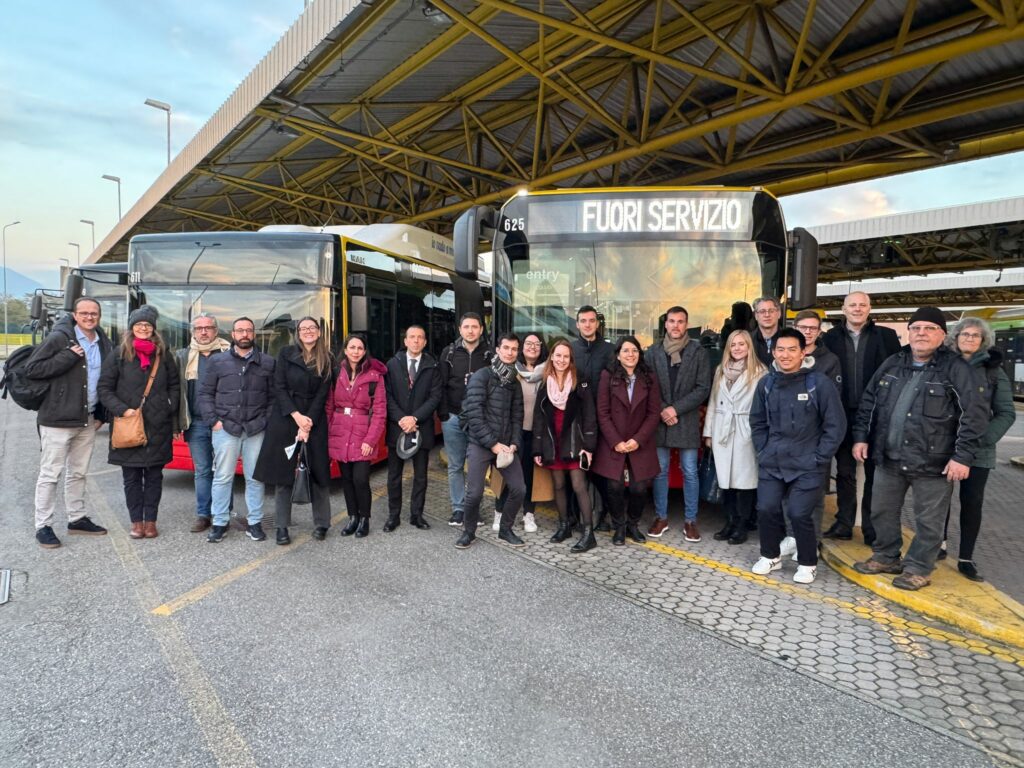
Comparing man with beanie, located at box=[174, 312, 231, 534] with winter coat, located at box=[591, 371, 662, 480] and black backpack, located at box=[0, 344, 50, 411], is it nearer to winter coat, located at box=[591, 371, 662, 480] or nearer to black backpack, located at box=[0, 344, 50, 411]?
black backpack, located at box=[0, 344, 50, 411]

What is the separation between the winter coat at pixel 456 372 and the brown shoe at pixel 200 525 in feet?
7.33

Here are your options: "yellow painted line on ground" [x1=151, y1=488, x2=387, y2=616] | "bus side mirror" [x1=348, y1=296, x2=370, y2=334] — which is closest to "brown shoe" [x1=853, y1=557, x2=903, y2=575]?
"yellow painted line on ground" [x1=151, y1=488, x2=387, y2=616]

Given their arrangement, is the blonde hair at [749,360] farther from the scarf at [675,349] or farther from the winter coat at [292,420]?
the winter coat at [292,420]

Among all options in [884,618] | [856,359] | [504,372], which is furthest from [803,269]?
[884,618]

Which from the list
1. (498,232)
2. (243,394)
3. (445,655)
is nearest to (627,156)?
(498,232)

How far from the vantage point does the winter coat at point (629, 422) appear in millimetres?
4766

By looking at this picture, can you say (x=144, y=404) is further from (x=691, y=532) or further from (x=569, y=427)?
(x=691, y=532)

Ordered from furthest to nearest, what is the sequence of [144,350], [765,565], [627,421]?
[144,350]
[627,421]
[765,565]

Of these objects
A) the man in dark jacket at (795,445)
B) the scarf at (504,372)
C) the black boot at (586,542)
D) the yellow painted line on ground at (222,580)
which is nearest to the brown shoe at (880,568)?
the man in dark jacket at (795,445)

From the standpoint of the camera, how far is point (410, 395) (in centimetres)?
525

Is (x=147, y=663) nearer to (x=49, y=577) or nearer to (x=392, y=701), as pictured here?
(x=392, y=701)

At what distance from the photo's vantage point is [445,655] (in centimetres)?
314

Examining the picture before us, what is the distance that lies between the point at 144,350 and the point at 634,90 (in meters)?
8.46

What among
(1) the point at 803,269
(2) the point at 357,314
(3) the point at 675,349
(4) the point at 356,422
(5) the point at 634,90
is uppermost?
(5) the point at 634,90
